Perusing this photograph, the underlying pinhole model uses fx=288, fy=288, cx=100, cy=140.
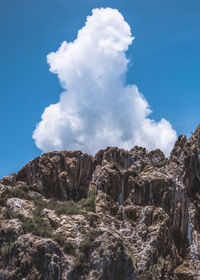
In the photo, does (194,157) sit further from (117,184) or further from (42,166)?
(42,166)

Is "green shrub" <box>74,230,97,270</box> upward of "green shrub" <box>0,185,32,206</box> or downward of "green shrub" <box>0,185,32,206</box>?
downward

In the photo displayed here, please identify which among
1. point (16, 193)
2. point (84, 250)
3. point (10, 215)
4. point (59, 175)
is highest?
point (59, 175)

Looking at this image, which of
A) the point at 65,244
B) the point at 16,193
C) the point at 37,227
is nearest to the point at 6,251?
the point at 37,227

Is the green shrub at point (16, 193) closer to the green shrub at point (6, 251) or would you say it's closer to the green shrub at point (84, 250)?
the green shrub at point (6, 251)

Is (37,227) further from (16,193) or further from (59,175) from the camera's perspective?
(59,175)

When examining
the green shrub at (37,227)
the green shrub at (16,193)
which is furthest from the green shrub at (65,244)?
the green shrub at (16,193)

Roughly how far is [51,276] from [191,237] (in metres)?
15.1

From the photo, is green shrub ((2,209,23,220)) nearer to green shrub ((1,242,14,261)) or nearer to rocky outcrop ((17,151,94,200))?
green shrub ((1,242,14,261))

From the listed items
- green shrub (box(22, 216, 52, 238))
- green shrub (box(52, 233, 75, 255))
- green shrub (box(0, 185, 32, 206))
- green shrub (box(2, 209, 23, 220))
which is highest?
green shrub (box(0, 185, 32, 206))

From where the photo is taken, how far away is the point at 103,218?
84.2 ft

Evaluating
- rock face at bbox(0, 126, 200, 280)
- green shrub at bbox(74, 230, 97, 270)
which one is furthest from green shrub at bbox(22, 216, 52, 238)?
green shrub at bbox(74, 230, 97, 270)

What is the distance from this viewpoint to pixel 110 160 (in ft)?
114

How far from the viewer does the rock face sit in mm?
20781

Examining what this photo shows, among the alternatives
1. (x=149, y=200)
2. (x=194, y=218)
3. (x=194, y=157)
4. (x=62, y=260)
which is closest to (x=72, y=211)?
(x=62, y=260)
